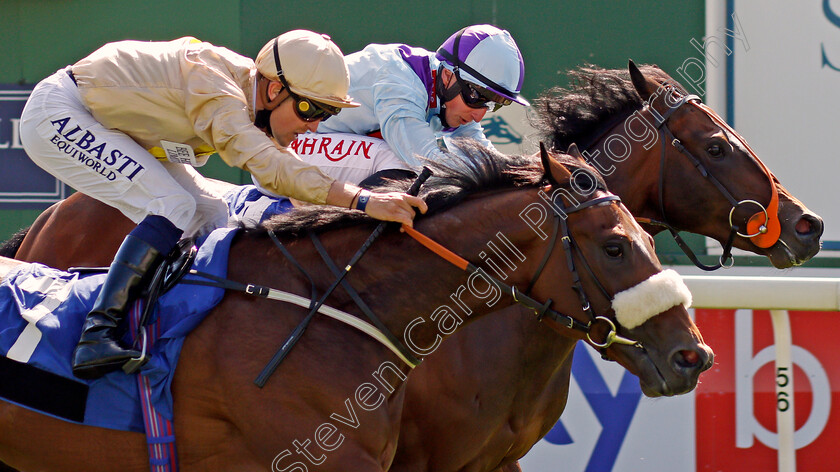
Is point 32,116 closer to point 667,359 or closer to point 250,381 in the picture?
point 250,381

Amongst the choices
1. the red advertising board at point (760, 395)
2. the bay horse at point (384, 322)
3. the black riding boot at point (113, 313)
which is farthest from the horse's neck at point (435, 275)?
the red advertising board at point (760, 395)

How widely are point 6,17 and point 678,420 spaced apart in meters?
4.82

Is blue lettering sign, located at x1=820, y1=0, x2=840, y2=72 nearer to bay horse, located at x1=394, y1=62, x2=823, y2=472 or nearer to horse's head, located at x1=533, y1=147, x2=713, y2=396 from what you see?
bay horse, located at x1=394, y1=62, x2=823, y2=472

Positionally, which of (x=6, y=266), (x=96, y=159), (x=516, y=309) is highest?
(x=96, y=159)

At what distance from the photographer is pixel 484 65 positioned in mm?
3684

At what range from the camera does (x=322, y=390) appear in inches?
102

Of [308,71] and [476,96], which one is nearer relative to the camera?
[308,71]

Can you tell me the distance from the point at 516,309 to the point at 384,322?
91 cm

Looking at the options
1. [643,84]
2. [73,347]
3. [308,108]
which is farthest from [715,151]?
[73,347]

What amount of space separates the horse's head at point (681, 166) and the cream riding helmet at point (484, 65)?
0.26m

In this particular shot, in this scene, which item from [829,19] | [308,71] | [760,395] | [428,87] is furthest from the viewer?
[829,19]

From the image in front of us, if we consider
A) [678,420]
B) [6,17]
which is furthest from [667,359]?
[6,17]

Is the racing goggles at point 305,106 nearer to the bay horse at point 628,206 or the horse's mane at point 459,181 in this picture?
the horse's mane at point 459,181

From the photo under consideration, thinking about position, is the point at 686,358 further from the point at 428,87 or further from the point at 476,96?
the point at 428,87
